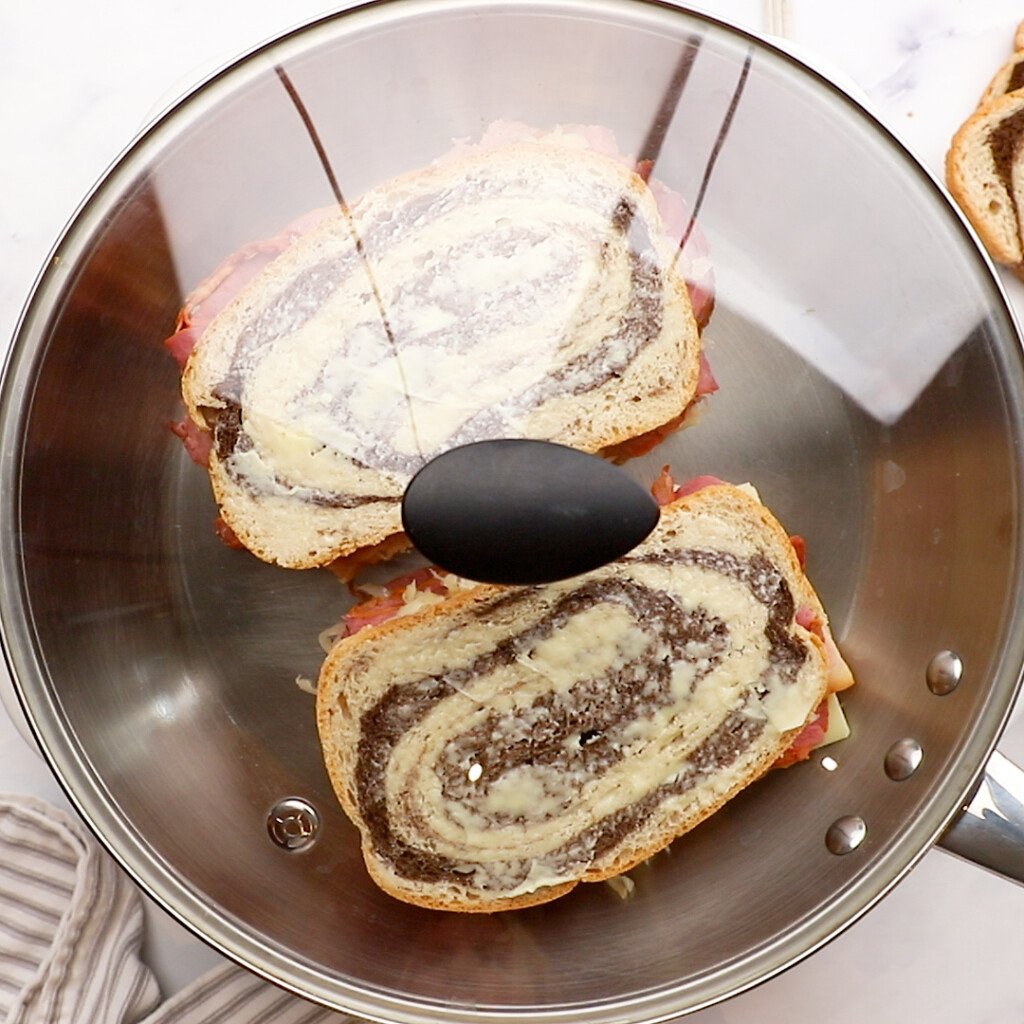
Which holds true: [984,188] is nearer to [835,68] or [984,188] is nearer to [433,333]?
[835,68]

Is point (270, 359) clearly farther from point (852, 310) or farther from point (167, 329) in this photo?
point (852, 310)

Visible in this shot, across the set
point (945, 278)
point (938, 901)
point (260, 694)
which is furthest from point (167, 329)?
point (938, 901)

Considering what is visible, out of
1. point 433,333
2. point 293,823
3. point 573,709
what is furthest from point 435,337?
point 293,823

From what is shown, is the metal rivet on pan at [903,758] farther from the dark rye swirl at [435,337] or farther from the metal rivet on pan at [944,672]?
the dark rye swirl at [435,337]

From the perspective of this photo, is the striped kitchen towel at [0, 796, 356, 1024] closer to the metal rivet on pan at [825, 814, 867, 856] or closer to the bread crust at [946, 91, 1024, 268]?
the metal rivet on pan at [825, 814, 867, 856]

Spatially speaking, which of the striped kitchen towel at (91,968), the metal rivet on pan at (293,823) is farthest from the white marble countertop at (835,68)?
the metal rivet on pan at (293,823)

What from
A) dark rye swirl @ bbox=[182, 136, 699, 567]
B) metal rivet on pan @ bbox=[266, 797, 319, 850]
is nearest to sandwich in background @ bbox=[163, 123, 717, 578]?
dark rye swirl @ bbox=[182, 136, 699, 567]

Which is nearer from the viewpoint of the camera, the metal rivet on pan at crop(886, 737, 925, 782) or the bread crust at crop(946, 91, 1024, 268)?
the metal rivet on pan at crop(886, 737, 925, 782)
